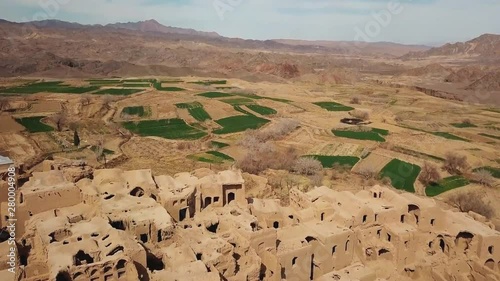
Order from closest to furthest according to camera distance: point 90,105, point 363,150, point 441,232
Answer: point 441,232
point 363,150
point 90,105

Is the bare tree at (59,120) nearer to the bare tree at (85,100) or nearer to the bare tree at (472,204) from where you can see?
the bare tree at (85,100)

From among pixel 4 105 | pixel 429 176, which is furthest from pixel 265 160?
pixel 4 105

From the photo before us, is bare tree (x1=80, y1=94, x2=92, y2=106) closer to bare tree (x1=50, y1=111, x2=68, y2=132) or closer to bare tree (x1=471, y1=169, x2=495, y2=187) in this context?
bare tree (x1=50, y1=111, x2=68, y2=132)

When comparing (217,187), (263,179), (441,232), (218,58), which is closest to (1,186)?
(217,187)

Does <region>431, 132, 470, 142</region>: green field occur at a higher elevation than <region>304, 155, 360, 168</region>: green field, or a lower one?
higher

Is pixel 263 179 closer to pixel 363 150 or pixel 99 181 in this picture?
pixel 99 181

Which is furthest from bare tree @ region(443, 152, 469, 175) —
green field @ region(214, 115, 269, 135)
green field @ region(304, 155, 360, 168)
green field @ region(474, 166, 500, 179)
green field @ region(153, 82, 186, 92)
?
green field @ region(153, 82, 186, 92)

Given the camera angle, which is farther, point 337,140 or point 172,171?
point 337,140
